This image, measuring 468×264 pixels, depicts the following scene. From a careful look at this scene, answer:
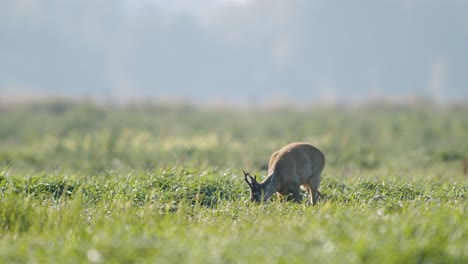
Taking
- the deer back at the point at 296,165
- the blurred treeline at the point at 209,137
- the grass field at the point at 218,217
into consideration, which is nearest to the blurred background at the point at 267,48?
the blurred treeline at the point at 209,137

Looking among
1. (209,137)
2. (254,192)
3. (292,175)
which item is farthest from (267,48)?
(254,192)

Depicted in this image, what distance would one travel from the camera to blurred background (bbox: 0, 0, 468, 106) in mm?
139625

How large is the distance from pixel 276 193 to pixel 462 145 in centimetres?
1484

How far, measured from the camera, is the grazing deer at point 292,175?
1002 cm

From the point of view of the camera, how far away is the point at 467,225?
6668 millimetres

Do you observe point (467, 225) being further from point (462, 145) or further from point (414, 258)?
point (462, 145)

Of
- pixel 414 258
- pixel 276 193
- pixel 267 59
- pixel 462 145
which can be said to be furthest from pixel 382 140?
pixel 267 59

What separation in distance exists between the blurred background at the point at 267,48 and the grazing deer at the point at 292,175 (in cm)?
12790

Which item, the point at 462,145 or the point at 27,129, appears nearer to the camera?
the point at 462,145

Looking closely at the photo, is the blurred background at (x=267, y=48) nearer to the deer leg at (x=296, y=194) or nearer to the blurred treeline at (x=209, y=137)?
the blurred treeline at (x=209, y=137)

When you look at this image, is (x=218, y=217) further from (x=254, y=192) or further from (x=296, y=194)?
(x=296, y=194)

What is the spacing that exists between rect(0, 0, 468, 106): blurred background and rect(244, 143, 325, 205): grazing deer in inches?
5036

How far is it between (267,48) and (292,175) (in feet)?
469

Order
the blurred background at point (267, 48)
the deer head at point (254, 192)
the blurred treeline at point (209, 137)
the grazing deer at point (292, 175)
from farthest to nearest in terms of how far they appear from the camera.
Result: 1. the blurred background at point (267, 48)
2. the blurred treeline at point (209, 137)
3. the grazing deer at point (292, 175)
4. the deer head at point (254, 192)
